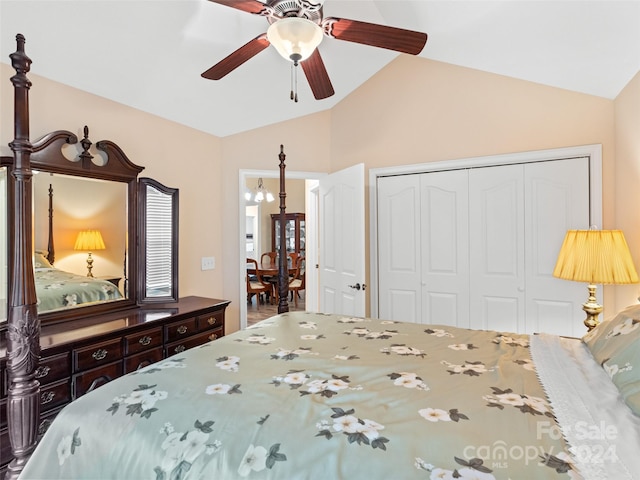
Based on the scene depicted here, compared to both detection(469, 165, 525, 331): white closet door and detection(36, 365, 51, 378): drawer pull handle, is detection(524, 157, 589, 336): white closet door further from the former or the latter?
detection(36, 365, 51, 378): drawer pull handle

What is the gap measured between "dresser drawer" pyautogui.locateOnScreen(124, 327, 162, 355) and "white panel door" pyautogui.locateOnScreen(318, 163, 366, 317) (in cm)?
163

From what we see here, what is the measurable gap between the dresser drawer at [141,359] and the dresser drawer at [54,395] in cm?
33

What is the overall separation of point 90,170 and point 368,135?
98.3 inches

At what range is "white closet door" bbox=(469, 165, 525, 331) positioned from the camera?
2977 mm

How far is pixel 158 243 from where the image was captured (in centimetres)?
280

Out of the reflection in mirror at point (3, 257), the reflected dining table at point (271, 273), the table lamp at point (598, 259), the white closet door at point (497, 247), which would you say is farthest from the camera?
the reflected dining table at point (271, 273)

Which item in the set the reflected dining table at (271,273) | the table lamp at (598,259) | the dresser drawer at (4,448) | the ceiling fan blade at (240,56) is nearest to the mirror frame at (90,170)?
the dresser drawer at (4,448)

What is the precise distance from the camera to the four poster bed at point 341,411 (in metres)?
0.85

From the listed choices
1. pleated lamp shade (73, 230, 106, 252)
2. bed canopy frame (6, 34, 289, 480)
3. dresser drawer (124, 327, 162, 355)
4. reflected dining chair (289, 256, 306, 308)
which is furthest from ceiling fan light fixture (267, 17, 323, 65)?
reflected dining chair (289, 256, 306, 308)

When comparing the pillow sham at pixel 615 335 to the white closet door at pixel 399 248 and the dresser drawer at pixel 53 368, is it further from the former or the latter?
the dresser drawer at pixel 53 368

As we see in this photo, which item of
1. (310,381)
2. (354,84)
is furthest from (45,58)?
(354,84)

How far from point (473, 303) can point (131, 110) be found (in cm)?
321

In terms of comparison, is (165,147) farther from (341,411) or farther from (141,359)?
(341,411)

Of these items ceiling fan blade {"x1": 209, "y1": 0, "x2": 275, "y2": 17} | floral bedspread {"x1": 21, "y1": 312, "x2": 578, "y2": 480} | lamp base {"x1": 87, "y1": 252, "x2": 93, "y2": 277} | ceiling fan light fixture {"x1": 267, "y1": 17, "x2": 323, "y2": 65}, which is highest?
ceiling fan blade {"x1": 209, "y1": 0, "x2": 275, "y2": 17}
